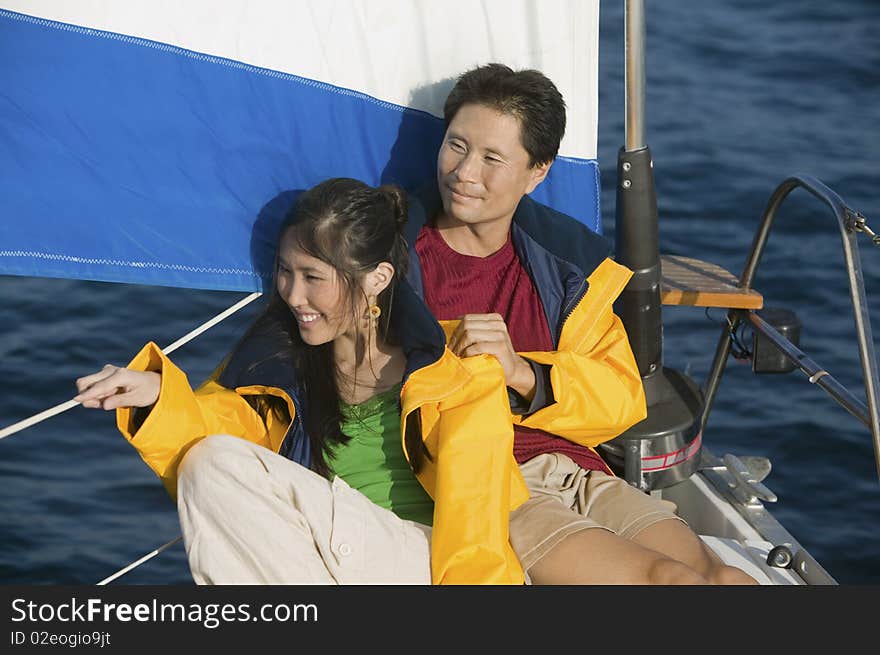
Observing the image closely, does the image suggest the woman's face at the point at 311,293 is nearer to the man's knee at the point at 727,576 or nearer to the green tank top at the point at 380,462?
the green tank top at the point at 380,462

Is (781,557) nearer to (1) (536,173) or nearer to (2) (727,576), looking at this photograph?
(2) (727,576)

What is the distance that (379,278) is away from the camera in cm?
282

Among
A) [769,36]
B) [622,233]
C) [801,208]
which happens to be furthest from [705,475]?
[769,36]

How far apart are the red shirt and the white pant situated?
0.55m

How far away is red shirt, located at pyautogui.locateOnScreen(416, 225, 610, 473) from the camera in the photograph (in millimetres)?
3012

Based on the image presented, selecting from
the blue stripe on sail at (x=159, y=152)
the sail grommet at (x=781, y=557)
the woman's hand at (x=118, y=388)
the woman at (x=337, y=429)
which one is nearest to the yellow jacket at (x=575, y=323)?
the woman at (x=337, y=429)

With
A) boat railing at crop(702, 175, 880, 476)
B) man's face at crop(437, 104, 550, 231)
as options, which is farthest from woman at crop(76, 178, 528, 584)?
boat railing at crop(702, 175, 880, 476)

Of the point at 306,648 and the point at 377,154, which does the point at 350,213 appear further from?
the point at 306,648

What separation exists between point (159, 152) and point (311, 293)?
485 millimetres

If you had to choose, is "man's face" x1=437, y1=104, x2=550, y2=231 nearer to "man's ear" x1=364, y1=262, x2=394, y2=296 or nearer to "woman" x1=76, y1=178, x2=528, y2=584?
"woman" x1=76, y1=178, x2=528, y2=584

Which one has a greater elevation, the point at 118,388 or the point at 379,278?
the point at 379,278

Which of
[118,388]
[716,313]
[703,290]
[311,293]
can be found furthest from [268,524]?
[716,313]

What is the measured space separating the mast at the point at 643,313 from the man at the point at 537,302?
0.60ft

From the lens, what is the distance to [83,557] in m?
4.70
